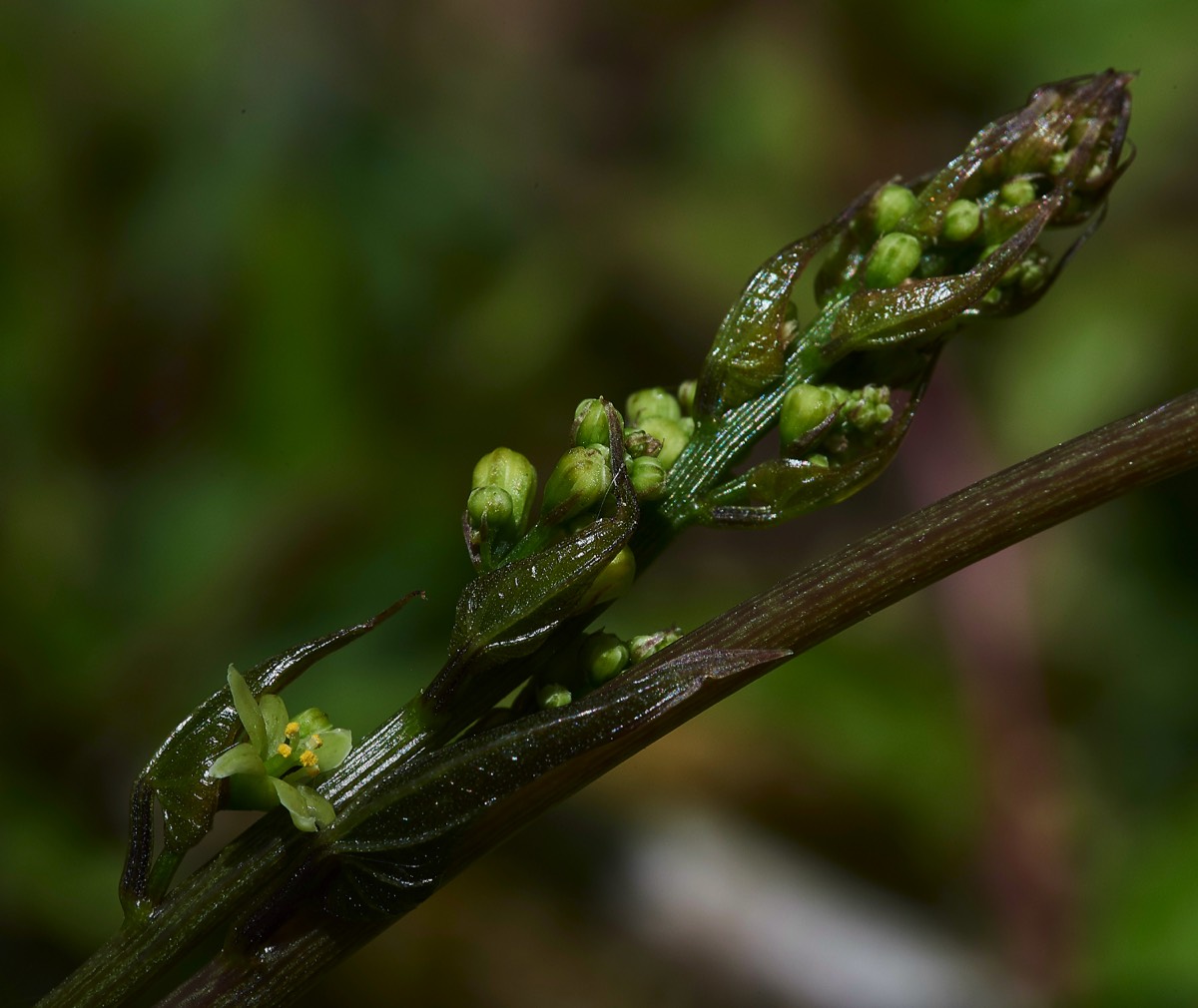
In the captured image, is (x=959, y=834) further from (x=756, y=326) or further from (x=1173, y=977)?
(x=756, y=326)

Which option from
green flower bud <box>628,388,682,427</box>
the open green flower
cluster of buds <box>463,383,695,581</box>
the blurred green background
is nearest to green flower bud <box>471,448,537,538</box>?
cluster of buds <box>463,383,695,581</box>

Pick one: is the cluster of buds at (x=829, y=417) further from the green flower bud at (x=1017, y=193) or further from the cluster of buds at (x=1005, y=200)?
the green flower bud at (x=1017, y=193)

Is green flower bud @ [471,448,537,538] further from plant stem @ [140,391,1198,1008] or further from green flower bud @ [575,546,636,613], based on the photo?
plant stem @ [140,391,1198,1008]

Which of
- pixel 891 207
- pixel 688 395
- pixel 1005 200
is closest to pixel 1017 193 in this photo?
pixel 1005 200

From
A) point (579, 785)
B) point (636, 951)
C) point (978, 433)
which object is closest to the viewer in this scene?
point (579, 785)

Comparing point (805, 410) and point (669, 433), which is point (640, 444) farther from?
point (805, 410)

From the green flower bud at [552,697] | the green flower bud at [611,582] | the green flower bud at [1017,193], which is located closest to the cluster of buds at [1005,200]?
the green flower bud at [1017,193]

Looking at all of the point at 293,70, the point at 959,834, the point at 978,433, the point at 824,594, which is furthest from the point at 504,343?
the point at 824,594
